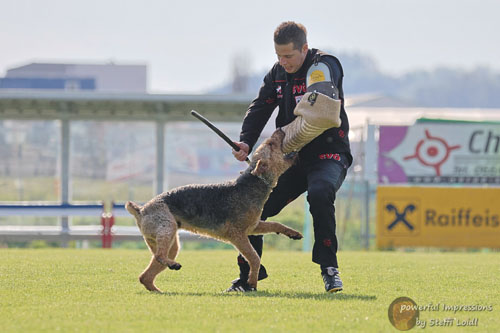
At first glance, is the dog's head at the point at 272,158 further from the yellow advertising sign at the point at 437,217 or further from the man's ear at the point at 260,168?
the yellow advertising sign at the point at 437,217

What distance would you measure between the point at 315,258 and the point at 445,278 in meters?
1.97

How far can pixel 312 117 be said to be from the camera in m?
6.99

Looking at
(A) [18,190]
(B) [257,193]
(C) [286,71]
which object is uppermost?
(C) [286,71]

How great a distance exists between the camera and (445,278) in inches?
340

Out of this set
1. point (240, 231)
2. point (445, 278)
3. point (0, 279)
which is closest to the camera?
point (240, 231)

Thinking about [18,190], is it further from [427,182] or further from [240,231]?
[240,231]

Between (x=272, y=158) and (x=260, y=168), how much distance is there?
6.4 inches

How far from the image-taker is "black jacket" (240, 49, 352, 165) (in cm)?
735

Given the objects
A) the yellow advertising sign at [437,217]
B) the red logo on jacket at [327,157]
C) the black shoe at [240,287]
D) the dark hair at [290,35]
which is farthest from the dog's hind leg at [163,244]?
the yellow advertising sign at [437,217]

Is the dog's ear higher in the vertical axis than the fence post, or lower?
higher

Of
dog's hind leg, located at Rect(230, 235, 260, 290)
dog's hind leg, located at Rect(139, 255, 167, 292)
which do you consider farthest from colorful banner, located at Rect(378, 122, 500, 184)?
dog's hind leg, located at Rect(139, 255, 167, 292)

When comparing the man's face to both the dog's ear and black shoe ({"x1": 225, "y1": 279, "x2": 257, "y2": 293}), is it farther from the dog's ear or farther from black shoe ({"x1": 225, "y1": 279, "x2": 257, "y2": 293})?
black shoe ({"x1": 225, "y1": 279, "x2": 257, "y2": 293})

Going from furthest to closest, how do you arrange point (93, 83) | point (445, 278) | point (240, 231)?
1. point (93, 83)
2. point (445, 278)
3. point (240, 231)

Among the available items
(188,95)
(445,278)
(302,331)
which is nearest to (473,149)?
(188,95)
